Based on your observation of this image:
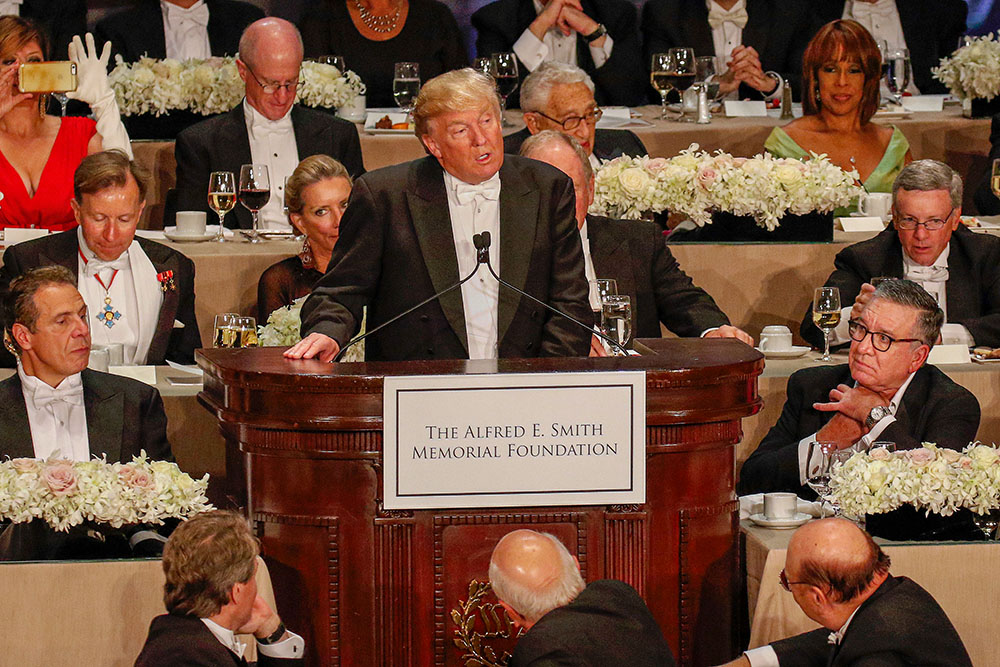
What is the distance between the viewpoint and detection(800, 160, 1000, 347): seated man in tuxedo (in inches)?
192

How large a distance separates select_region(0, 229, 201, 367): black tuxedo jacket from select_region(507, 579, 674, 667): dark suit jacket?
8.10ft

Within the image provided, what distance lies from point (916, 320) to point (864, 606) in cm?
122

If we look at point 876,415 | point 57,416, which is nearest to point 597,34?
point 876,415

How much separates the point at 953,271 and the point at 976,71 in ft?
5.91

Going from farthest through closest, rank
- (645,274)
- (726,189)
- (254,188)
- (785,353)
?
(254,188) → (726,189) → (645,274) → (785,353)

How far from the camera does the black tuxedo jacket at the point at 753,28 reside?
7.50m

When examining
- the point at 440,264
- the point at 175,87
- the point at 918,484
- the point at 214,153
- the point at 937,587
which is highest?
the point at 175,87

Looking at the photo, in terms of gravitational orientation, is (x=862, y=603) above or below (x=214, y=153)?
below

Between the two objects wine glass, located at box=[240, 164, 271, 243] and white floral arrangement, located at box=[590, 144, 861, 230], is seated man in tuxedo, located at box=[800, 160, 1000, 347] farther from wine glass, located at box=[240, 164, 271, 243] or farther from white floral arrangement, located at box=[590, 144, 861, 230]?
wine glass, located at box=[240, 164, 271, 243]

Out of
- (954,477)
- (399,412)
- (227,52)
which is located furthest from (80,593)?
(227,52)

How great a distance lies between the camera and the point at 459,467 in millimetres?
2996

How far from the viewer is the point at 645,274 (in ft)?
16.0

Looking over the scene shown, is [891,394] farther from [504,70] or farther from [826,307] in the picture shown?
[504,70]

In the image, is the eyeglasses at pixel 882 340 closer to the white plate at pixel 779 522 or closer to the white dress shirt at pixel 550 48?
the white plate at pixel 779 522
